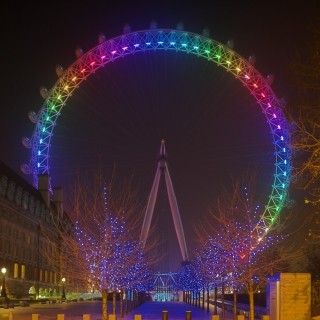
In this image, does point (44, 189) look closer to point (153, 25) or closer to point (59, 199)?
point (59, 199)

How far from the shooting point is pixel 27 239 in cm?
9581

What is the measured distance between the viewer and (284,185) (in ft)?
208

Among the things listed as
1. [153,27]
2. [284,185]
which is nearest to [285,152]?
[284,185]

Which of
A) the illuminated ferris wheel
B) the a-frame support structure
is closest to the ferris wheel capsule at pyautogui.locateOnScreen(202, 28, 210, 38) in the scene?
the illuminated ferris wheel

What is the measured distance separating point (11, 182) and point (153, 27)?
1430 inches

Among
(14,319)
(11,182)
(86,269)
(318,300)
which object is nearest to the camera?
(318,300)

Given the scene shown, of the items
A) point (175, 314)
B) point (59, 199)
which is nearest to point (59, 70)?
point (175, 314)

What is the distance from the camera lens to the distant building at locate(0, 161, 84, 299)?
83.4 meters

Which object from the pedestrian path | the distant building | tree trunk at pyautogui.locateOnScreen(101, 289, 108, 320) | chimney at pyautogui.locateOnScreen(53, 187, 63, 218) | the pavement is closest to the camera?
tree trunk at pyautogui.locateOnScreen(101, 289, 108, 320)

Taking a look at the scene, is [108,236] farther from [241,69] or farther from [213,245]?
[241,69]

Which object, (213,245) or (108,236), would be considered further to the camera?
(213,245)

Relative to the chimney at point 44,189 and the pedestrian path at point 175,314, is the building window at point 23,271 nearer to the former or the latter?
the chimney at point 44,189

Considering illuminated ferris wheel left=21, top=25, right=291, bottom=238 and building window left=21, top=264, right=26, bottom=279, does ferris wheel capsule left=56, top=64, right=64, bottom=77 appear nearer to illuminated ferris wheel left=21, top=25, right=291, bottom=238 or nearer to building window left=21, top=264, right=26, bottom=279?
illuminated ferris wheel left=21, top=25, right=291, bottom=238

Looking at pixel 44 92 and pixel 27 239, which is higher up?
pixel 44 92
